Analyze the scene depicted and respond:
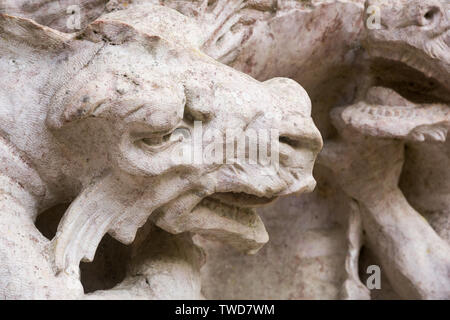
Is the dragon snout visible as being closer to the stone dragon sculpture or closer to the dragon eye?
the stone dragon sculpture

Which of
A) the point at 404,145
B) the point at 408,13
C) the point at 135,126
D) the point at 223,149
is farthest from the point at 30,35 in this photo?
the point at 404,145

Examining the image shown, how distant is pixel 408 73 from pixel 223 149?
0.56m

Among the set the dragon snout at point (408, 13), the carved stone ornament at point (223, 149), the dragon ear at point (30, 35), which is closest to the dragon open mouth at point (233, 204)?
the carved stone ornament at point (223, 149)

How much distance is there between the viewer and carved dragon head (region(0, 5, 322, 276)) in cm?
122

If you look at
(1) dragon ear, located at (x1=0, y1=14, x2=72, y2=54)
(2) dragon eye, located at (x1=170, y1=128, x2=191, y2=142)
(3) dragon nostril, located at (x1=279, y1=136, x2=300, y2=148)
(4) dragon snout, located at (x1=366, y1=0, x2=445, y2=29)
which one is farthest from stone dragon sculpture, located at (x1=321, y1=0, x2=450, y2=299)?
(1) dragon ear, located at (x1=0, y1=14, x2=72, y2=54)

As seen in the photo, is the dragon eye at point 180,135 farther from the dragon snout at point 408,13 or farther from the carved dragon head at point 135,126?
the dragon snout at point 408,13

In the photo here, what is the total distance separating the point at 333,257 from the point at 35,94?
2.74 ft

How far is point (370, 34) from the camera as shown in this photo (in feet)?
5.29

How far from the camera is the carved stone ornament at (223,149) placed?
124 cm

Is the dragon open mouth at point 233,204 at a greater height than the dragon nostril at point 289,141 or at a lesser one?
lesser

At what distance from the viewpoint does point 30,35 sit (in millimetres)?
1299

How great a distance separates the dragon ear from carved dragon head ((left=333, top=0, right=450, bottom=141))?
0.62 m

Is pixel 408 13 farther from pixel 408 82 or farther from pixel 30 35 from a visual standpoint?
pixel 30 35
